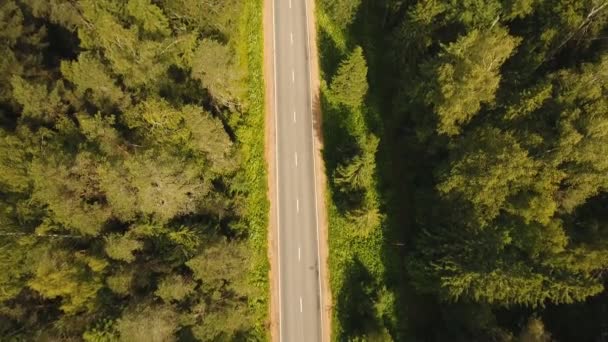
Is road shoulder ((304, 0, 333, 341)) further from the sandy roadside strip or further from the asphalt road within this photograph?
the asphalt road

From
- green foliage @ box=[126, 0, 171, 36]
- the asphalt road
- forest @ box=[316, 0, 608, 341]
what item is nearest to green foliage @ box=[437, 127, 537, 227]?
forest @ box=[316, 0, 608, 341]

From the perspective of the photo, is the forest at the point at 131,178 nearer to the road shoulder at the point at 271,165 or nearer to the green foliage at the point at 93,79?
the green foliage at the point at 93,79

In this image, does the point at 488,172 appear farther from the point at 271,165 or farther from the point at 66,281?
the point at 66,281

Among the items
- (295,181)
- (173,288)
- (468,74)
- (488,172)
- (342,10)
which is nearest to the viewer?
(173,288)

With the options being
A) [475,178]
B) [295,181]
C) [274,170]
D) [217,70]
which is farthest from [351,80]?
[475,178]

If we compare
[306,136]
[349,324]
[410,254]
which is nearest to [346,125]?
[306,136]

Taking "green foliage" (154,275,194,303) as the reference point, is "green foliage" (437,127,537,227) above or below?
above

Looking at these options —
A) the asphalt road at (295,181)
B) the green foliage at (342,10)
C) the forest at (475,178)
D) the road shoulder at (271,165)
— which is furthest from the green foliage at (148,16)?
the green foliage at (342,10)
